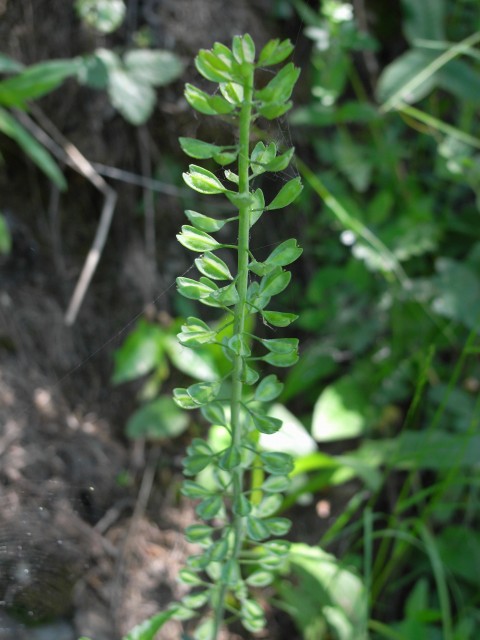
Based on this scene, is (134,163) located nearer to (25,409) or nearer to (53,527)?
(25,409)

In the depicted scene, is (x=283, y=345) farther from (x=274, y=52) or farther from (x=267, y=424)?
Answer: (x=274, y=52)

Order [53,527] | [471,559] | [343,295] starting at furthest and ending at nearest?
[343,295]
[471,559]
[53,527]

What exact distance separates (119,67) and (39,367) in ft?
2.53

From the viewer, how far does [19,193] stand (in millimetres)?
1795

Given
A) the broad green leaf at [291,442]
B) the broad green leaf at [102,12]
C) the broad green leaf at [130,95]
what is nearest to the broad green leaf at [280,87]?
the broad green leaf at [291,442]

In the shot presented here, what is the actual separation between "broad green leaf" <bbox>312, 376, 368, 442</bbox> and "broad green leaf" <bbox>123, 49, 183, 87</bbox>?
0.88 metres

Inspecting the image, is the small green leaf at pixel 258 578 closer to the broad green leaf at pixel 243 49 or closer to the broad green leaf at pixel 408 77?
the broad green leaf at pixel 243 49

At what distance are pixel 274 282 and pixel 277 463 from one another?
19cm

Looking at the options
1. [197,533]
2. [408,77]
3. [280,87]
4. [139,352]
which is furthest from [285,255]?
[408,77]

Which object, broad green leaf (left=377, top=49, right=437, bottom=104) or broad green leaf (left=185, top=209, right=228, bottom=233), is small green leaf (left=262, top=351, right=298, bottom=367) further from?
broad green leaf (left=377, top=49, right=437, bottom=104)

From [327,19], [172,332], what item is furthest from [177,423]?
[327,19]

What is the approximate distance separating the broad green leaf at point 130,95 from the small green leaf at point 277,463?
1221 mm

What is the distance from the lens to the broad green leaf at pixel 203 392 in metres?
0.59

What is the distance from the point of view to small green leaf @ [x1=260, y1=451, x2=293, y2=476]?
656 millimetres
